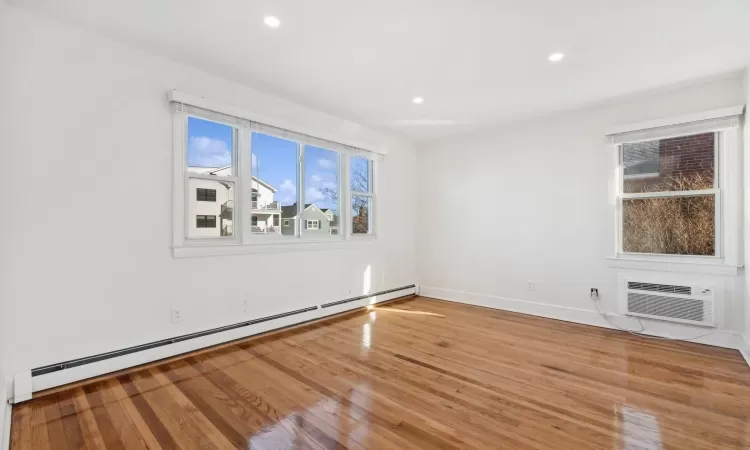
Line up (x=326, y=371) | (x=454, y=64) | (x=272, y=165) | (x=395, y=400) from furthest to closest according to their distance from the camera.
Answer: (x=272, y=165) → (x=454, y=64) → (x=326, y=371) → (x=395, y=400)

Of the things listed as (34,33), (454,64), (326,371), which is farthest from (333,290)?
(34,33)

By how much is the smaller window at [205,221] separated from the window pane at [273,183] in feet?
1.38

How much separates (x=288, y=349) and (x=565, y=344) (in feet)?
8.62

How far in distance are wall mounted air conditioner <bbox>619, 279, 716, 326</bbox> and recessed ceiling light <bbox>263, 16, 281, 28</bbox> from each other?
4.15 meters

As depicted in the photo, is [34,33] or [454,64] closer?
[34,33]

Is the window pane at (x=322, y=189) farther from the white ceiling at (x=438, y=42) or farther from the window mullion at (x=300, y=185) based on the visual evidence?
the white ceiling at (x=438, y=42)

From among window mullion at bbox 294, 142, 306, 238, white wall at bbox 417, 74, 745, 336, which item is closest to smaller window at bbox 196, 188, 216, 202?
window mullion at bbox 294, 142, 306, 238

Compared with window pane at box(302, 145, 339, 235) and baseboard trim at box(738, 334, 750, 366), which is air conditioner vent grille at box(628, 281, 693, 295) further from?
window pane at box(302, 145, 339, 235)

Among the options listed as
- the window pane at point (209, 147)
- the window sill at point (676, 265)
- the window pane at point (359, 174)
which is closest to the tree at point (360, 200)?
the window pane at point (359, 174)

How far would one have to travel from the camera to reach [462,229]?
5.10 metres

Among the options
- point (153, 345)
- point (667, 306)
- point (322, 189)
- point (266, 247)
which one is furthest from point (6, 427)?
point (667, 306)

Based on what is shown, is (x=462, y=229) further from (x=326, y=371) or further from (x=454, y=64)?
(x=326, y=371)

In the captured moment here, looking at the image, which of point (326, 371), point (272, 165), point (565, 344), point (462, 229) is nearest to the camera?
point (326, 371)

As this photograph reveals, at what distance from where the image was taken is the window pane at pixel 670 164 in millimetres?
3371
